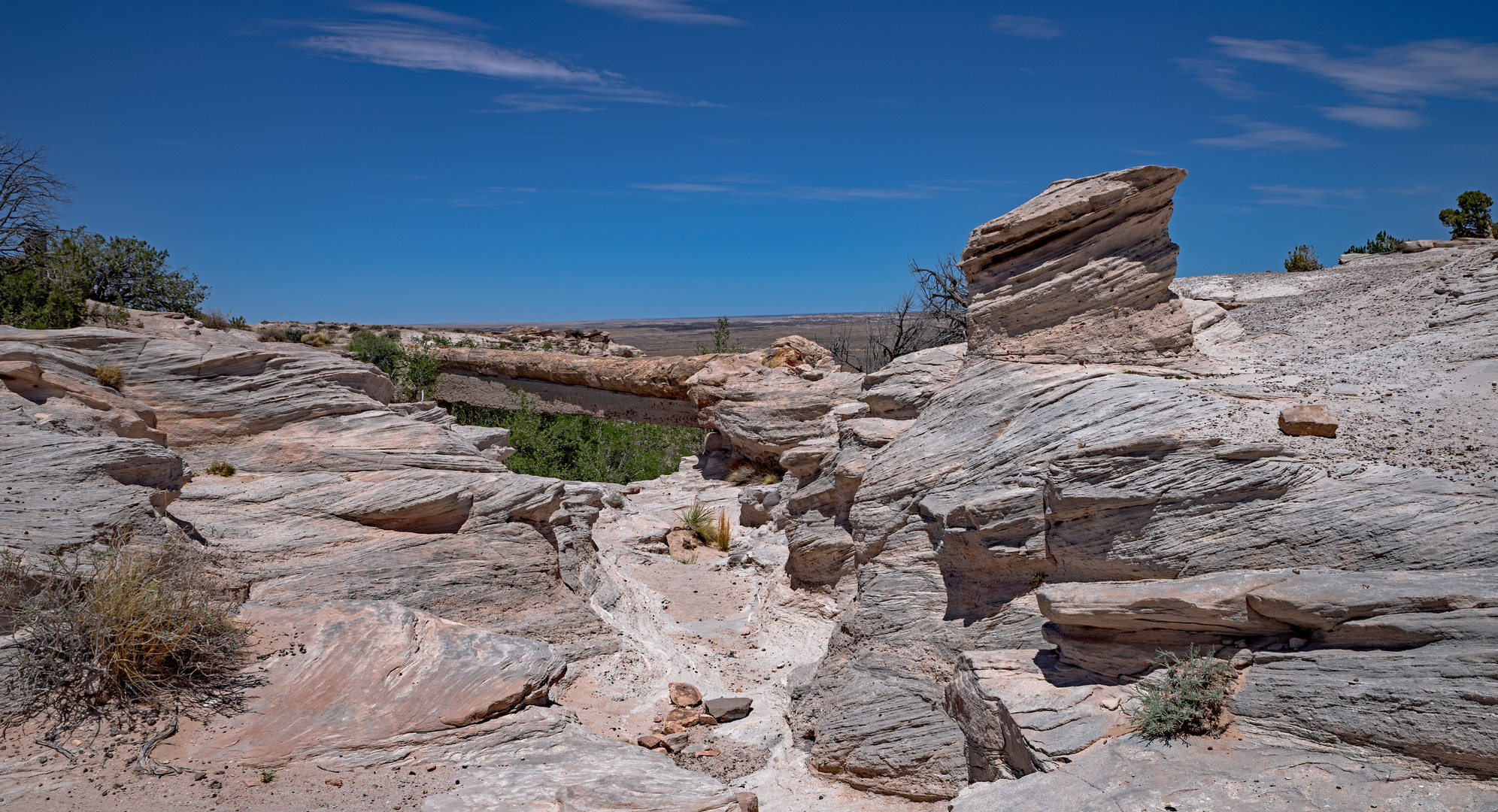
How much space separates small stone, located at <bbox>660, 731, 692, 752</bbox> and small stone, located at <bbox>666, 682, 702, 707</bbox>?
1.99 feet

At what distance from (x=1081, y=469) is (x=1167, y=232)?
4.66 metres

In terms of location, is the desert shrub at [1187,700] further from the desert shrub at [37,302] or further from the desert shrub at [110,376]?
the desert shrub at [37,302]

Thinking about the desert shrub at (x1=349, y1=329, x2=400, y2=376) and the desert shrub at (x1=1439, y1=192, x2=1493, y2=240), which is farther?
the desert shrub at (x1=349, y1=329, x2=400, y2=376)

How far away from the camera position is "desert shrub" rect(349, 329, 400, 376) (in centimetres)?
2198

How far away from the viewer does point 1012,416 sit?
7496 mm

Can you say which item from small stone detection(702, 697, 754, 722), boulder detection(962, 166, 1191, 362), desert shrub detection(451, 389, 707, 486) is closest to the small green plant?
desert shrub detection(451, 389, 707, 486)

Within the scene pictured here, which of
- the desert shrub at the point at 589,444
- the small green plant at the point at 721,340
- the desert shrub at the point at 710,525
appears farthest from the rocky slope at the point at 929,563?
the small green plant at the point at 721,340

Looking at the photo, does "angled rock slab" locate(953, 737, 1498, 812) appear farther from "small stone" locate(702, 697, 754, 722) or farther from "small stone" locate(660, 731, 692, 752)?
"small stone" locate(702, 697, 754, 722)

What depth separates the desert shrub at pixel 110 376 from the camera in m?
8.72

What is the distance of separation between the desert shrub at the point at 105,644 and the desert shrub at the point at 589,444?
1213 cm

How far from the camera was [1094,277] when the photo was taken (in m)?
8.73

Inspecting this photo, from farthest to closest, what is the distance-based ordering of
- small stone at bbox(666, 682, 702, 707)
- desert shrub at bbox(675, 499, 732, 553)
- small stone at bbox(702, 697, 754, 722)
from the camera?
desert shrub at bbox(675, 499, 732, 553) → small stone at bbox(666, 682, 702, 707) → small stone at bbox(702, 697, 754, 722)

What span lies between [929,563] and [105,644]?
21.5ft

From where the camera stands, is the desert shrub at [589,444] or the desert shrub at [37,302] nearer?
the desert shrub at [37,302]
